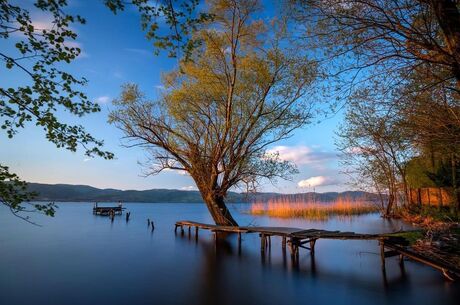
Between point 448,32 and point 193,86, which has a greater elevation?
point 193,86

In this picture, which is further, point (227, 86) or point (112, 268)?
point (227, 86)

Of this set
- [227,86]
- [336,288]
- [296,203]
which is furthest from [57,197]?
[336,288]

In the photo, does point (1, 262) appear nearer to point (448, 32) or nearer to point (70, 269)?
point (70, 269)

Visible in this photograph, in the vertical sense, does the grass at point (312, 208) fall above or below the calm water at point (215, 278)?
above

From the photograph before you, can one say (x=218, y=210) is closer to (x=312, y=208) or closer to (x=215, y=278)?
(x=215, y=278)

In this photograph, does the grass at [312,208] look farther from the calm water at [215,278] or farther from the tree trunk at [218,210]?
the calm water at [215,278]

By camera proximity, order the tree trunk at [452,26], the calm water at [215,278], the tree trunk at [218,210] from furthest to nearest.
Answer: the tree trunk at [218,210]
the calm water at [215,278]
the tree trunk at [452,26]

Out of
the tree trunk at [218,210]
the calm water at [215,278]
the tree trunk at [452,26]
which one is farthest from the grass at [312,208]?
the tree trunk at [452,26]

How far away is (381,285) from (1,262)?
16518 mm

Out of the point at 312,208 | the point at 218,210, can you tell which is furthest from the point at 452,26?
the point at 312,208

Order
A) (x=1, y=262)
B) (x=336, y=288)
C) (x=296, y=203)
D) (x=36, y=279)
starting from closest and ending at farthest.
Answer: (x=336, y=288), (x=36, y=279), (x=1, y=262), (x=296, y=203)

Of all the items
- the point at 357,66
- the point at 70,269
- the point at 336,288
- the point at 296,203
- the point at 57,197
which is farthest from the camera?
the point at 57,197

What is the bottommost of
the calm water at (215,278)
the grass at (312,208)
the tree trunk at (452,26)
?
the calm water at (215,278)

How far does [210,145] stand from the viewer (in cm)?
2194
